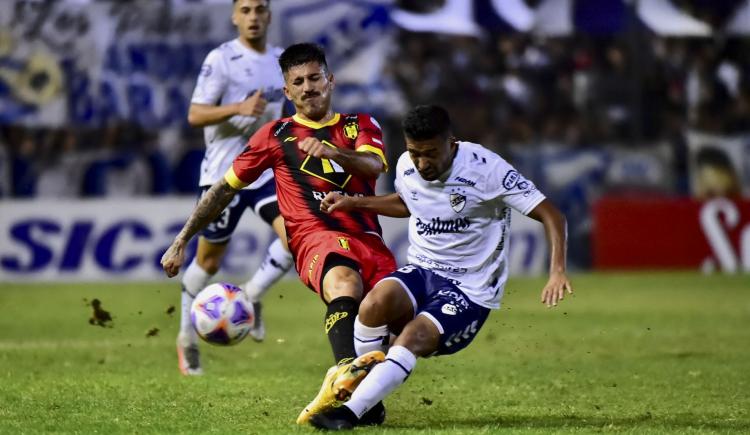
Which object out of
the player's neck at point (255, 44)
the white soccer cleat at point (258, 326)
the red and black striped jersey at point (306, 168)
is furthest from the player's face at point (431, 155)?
the white soccer cleat at point (258, 326)

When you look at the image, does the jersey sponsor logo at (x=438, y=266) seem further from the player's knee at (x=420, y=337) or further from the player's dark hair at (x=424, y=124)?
the player's dark hair at (x=424, y=124)

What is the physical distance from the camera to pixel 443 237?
6969 mm

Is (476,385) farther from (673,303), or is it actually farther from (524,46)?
(524,46)

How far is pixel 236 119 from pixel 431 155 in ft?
11.0

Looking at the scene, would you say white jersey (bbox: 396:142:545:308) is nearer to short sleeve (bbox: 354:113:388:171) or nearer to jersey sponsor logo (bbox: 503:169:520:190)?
jersey sponsor logo (bbox: 503:169:520:190)

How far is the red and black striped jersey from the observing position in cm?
740

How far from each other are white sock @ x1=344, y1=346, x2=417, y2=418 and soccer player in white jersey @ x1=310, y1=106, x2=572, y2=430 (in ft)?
0.19

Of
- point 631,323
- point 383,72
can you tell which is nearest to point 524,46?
point 383,72

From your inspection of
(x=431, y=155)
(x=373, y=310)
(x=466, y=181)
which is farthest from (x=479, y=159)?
(x=373, y=310)

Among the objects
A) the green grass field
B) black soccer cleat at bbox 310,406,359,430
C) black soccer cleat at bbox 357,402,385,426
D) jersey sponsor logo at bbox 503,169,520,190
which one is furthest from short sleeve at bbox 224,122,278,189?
black soccer cleat at bbox 310,406,359,430

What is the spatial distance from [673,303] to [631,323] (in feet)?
7.33

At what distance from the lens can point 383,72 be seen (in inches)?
811

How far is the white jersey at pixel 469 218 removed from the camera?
22.5 feet

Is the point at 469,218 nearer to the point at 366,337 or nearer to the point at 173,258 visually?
the point at 366,337
